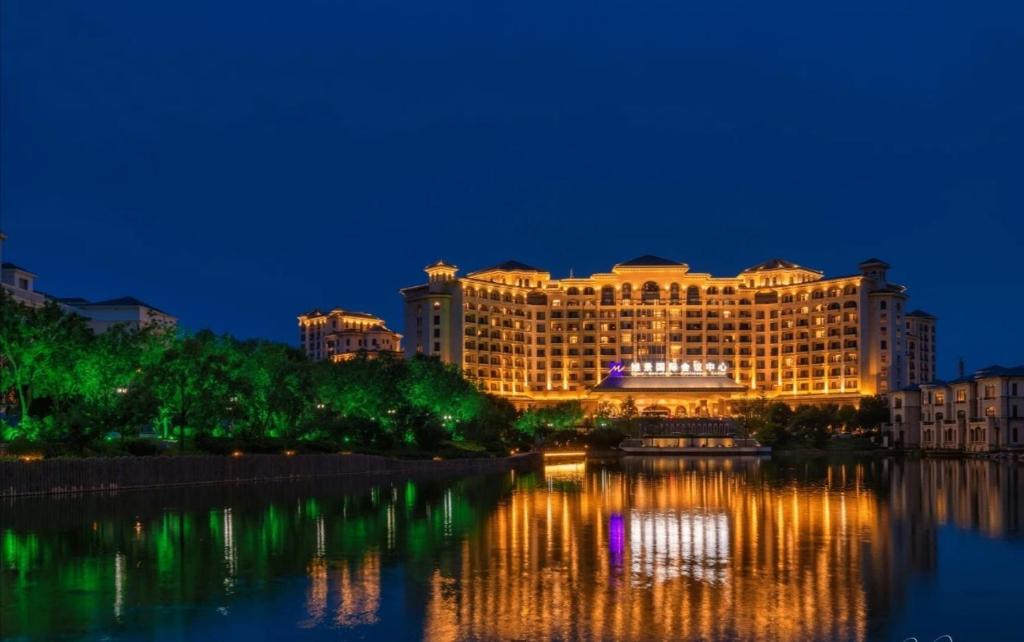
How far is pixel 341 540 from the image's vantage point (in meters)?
33.0

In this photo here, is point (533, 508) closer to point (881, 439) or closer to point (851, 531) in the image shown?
point (851, 531)

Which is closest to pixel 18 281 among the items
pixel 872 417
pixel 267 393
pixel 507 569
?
pixel 267 393

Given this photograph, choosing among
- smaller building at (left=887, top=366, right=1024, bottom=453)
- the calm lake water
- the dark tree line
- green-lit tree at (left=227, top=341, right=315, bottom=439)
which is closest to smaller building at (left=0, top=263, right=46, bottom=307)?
the dark tree line

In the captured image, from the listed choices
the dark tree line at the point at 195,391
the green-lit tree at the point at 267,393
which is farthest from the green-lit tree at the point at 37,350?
the green-lit tree at the point at 267,393

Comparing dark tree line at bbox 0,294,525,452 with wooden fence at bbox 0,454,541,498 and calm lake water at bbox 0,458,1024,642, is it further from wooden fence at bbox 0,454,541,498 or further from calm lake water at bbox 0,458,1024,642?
calm lake water at bbox 0,458,1024,642

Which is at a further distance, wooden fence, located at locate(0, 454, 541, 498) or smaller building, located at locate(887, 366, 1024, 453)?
smaller building, located at locate(887, 366, 1024, 453)

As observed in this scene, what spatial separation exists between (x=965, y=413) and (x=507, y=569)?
403 feet

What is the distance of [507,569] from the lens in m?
26.7

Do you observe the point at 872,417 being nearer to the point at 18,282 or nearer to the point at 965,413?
the point at 965,413

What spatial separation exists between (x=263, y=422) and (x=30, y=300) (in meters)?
51.0

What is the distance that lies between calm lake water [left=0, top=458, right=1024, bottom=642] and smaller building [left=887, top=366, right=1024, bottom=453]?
84166mm

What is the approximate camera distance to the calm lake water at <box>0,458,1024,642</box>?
20.0 meters

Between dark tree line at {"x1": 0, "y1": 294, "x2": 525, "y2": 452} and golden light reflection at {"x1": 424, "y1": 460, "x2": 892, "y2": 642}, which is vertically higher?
dark tree line at {"x1": 0, "y1": 294, "x2": 525, "y2": 452}

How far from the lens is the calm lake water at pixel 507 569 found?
65.5 ft
